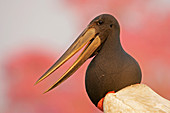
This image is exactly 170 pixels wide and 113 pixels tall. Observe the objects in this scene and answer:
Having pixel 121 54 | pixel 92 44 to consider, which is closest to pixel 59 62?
pixel 92 44

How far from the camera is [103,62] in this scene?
102cm

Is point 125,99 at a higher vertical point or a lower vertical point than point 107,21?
lower

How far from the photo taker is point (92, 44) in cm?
105

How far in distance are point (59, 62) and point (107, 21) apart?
262mm

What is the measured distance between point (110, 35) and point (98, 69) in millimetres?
151

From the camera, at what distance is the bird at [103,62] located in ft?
3.27

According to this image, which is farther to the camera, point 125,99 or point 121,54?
point 121,54

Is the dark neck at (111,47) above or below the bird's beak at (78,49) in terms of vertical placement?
above

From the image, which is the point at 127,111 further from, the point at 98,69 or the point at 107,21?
the point at 107,21

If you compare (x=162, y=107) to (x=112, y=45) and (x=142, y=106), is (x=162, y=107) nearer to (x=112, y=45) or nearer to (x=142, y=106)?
(x=142, y=106)

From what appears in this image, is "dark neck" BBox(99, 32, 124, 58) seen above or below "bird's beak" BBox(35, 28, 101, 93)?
above

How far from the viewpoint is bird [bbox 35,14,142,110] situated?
3.27ft

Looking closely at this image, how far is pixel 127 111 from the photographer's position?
0.88 m

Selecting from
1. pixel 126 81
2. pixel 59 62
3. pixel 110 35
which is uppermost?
pixel 110 35
